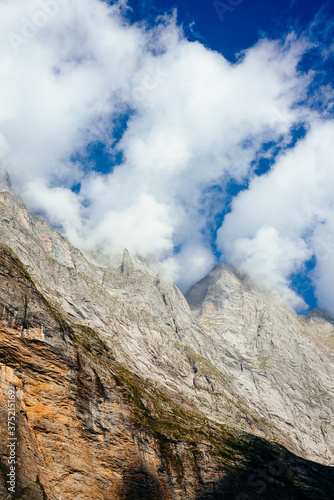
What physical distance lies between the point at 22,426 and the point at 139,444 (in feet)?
87.0

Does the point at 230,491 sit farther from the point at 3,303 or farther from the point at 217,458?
the point at 3,303

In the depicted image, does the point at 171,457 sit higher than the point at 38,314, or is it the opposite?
the point at 38,314

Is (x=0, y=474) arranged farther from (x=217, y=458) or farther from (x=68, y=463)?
(x=217, y=458)

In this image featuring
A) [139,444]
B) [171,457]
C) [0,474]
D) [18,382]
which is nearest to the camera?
[0,474]

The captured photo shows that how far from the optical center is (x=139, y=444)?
191 ft

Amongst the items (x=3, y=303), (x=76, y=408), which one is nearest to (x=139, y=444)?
(x=76, y=408)

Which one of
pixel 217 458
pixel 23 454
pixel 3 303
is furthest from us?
pixel 217 458

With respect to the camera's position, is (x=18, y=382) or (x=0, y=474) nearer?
(x=0, y=474)

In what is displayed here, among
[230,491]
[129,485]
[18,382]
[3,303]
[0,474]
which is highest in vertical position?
[3,303]

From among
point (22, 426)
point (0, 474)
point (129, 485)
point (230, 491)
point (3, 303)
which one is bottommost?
point (230, 491)

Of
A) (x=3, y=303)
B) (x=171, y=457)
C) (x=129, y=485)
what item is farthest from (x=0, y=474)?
(x=171, y=457)

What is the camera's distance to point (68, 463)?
4344cm

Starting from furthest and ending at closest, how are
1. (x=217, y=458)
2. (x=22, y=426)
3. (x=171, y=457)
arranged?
1. (x=217, y=458)
2. (x=171, y=457)
3. (x=22, y=426)

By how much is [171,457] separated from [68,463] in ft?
96.4
